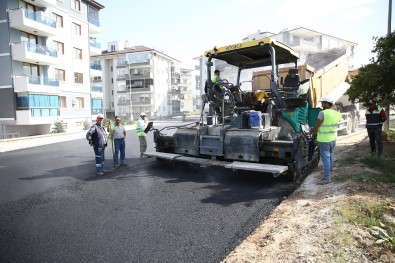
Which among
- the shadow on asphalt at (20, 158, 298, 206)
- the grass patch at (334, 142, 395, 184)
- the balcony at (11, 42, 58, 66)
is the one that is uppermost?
the balcony at (11, 42, 58, 66)

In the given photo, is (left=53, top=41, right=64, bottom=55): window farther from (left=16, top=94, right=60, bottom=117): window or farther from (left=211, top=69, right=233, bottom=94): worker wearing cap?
(left=211, top=69, right=233, bottom=94): worker wearing cap

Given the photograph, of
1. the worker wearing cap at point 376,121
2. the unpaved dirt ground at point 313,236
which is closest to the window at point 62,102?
the worker wearing cap at point 376,121

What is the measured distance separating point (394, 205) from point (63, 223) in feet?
15.3

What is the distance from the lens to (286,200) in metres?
4.80

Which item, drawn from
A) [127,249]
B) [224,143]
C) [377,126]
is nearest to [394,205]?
[224,143]

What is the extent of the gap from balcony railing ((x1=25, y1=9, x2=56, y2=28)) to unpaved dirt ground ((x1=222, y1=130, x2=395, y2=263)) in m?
23.4

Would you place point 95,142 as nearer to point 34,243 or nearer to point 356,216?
point 34,243

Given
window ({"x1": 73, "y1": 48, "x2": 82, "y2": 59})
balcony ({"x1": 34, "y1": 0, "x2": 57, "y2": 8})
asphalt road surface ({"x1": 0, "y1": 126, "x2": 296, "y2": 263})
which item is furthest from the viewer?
window ({"x1": 73, "y1": 48, "x2": 82, "y2": 59})

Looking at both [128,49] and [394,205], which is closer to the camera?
[394,205]

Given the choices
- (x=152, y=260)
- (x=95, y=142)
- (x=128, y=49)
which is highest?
(x=128, y=49)

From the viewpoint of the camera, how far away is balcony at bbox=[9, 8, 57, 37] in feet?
68.0

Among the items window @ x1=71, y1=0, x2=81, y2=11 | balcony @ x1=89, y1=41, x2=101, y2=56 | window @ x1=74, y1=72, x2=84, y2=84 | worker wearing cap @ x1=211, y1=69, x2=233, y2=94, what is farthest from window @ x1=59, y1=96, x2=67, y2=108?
worker wearing cap @ x1=211, y1=69, x2=233, y2=94

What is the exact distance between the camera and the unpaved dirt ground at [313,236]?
2.92 metres

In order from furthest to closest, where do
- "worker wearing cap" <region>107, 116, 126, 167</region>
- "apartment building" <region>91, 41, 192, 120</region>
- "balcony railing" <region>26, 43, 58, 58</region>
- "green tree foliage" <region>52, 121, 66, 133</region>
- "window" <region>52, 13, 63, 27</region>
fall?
"apartment building" <region>91, 41, 192, 120</region> → "window" <region>52, 13, 63, 27</region> → "green tree foliage" <region>52, 121, 66, 133</region> → "balcony railing" <region>26, 43, 58, 58</region> → "worker wearing cap" <region>107, 116, 126, 167</region>
